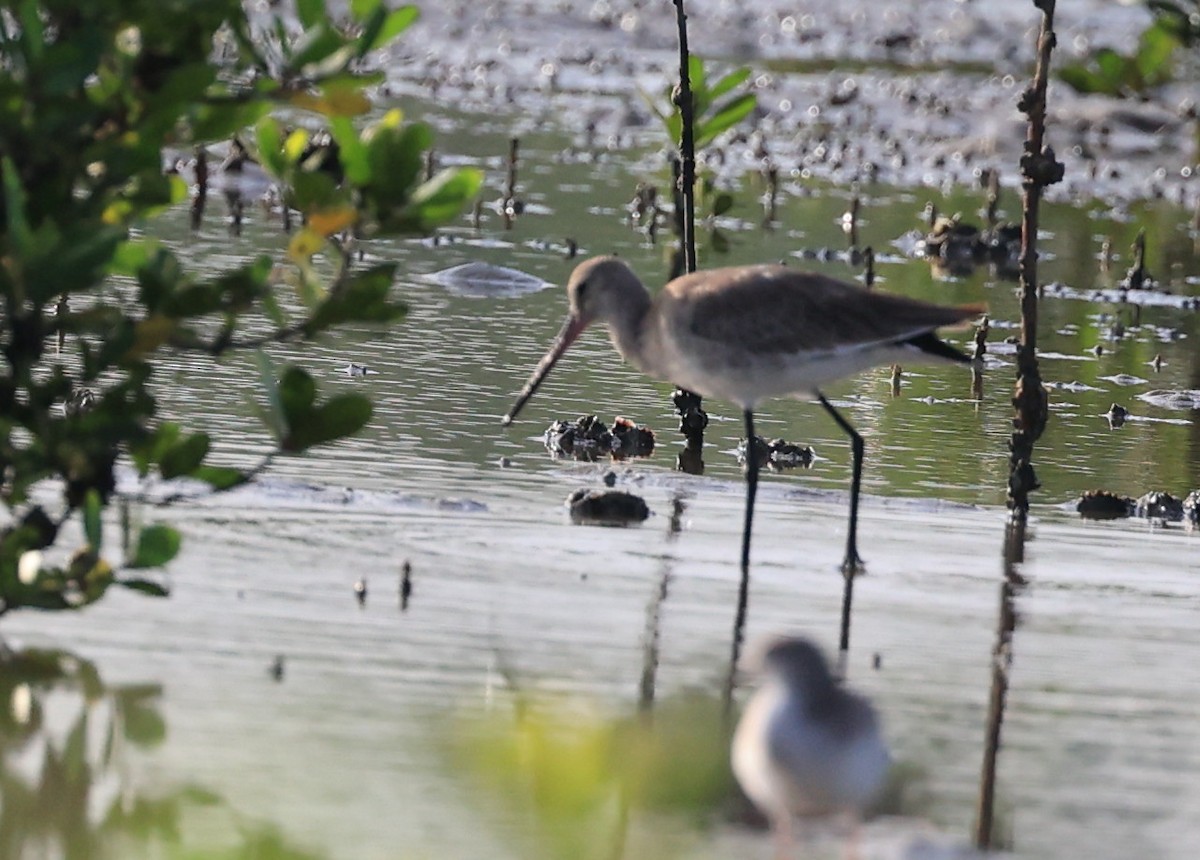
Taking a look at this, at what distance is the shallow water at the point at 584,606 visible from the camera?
4.72 m

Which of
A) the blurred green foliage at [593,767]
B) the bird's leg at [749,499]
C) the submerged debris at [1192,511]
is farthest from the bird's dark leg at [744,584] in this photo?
the submerged debris at [1192,511]

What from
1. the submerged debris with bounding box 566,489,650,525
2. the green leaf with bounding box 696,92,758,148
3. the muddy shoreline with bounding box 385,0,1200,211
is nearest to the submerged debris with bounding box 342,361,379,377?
the green leaf with bounding box 696,92,758,148

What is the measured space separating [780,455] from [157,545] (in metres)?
3.84

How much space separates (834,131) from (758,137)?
63.9 inches

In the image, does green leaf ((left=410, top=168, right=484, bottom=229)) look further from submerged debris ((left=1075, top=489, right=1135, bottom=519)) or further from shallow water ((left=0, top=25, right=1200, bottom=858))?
submerged debris ((left=1075, top=489, right=1135, bottom=519))

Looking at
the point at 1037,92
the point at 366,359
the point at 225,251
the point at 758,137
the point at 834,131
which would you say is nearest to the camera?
the point at 1037,92

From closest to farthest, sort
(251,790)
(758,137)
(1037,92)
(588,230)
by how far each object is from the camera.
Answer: (251,790) → (1037,92) → (588,230) → (758,137)

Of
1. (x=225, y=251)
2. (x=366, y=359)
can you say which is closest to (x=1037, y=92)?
(x=366, y=359)

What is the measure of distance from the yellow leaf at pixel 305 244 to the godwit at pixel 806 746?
1.56 meters

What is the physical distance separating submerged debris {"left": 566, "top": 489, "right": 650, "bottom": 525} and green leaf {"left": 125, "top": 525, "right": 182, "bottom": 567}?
2216mm

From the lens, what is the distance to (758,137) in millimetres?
20578

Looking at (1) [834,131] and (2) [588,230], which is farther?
(1) [834,131]

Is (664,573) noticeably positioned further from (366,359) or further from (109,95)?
(366,359)

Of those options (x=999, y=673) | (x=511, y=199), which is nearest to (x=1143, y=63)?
(x=999, y=673)
